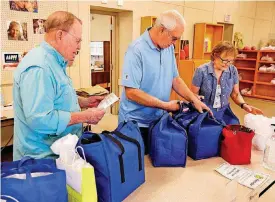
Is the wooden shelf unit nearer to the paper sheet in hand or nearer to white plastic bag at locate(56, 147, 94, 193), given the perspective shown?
the paper sheet in hand

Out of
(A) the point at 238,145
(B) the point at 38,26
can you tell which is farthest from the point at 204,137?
(B) the point at 38,26

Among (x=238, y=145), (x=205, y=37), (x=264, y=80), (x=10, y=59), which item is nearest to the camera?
(x=238, y=145)

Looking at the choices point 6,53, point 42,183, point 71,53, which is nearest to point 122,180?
point 42,183

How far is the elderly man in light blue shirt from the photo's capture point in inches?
47.5

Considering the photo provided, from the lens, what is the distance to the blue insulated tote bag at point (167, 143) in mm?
1500

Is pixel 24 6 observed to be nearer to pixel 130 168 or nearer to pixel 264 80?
pixel 130 168

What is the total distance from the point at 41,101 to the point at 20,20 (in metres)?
2.59

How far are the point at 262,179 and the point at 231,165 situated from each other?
0.66 feet

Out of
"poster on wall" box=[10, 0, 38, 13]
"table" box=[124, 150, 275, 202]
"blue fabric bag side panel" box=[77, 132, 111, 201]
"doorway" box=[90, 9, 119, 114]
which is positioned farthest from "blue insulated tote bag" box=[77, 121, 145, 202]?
"doorway" box=[90, 9, 119, 114]

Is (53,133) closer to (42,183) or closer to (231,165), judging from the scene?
(42,183)

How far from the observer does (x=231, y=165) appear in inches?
63.6

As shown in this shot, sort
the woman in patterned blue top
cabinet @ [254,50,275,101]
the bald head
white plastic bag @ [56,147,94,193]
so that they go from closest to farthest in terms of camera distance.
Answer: white plastic bag @ [56,147,94,193], the bald head, the woman in patterned blue top, cabinet @ [254,50,275,101]

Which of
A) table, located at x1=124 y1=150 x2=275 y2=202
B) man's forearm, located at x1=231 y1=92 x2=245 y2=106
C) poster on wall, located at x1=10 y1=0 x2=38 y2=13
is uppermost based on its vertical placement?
poster on wall, located at x1=10 y1=0 x2=38 y2=13

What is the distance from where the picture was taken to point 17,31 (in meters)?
3.30
